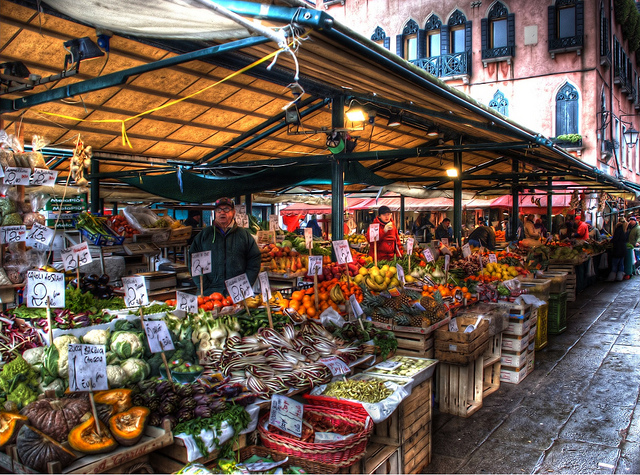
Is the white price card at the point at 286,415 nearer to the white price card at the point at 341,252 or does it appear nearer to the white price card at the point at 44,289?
the white price card at the point at 44,289

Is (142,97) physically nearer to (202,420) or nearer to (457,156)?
(202,420)

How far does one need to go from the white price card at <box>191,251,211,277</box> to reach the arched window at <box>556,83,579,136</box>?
20774 millimetres

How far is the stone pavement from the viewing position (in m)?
4.03

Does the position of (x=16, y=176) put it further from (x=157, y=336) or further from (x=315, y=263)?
(x=315, y=263)

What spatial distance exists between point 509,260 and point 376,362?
576 cm

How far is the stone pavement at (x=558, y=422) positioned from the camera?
13.2 feet

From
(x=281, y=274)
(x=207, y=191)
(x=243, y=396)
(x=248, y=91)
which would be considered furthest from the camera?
(x=207, y=191)

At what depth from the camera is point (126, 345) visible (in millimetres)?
3223

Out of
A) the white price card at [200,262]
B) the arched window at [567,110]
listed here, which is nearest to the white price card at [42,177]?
the white price card at [200,262]

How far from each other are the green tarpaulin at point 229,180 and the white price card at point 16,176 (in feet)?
13.5

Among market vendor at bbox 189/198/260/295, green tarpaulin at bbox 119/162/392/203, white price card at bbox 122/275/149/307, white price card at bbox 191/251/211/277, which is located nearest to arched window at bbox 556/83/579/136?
green tarpaulin at bbox 119/162/392/203

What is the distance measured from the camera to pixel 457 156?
11.6 meters

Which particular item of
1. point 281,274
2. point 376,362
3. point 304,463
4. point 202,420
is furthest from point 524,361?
point 202,420

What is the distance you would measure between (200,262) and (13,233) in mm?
1504
